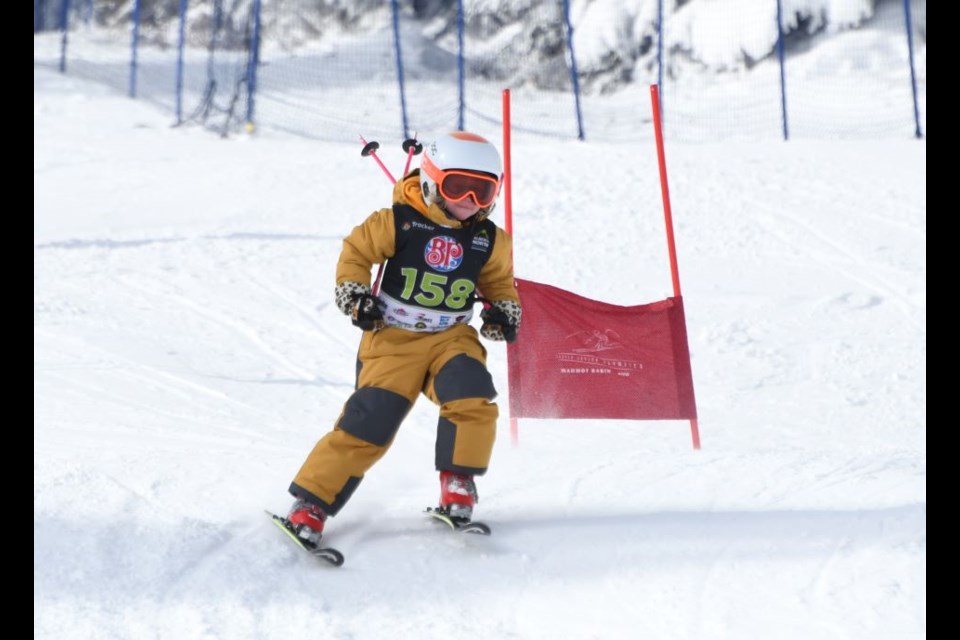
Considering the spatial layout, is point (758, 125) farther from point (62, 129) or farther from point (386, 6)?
point (62, 129)

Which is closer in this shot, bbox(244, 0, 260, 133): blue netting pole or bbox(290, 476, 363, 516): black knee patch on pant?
bbox(290, 476, 363, 516): black knee patch on pant

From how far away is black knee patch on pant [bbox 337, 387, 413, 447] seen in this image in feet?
13.7

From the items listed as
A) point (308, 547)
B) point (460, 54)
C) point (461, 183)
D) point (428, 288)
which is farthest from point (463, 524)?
point (460, 54)

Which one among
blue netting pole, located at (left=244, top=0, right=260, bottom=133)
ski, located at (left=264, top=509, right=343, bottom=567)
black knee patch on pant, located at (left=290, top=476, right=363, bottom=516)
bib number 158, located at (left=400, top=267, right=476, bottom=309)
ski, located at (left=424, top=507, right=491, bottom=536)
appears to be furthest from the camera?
blue netting pole, located at (left=244, top=0, right=260, bottom=133)

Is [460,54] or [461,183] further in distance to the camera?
[460,54]

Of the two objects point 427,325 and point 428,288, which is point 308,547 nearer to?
point 427,325

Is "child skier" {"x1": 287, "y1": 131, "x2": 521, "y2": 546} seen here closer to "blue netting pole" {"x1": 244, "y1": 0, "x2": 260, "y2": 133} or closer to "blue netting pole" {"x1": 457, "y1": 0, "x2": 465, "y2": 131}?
"blue netting pole" {"x1": 457, "y1": 0, "x2": 465, "y2": 131}

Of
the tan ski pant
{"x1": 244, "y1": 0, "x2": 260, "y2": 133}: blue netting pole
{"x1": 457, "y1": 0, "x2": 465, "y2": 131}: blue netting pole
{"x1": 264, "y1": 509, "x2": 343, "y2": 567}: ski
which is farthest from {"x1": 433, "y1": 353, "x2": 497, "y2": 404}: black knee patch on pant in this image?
{"x1": 244, "y1": 0, "x2": 260, "y2": 133}: blue netting pole

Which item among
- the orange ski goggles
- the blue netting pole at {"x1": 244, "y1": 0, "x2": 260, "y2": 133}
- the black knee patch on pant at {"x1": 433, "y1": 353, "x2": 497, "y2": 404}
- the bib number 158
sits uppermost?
the blue netting pole at {"x1": 244, "y1": 0, "x2": 260, "y2": 133}

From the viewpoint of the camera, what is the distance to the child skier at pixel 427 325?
4.20 meters

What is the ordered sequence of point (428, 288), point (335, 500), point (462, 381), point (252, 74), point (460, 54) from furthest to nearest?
1. point (252, 74)
2. point (460, 54)
3. point (428, 288)
4. point (462, 381)
5. point (335, 500)

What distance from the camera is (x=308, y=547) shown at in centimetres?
401

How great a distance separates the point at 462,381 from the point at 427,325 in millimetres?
295

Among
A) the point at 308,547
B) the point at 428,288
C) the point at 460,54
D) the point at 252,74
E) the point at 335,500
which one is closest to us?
the point at 308,547
